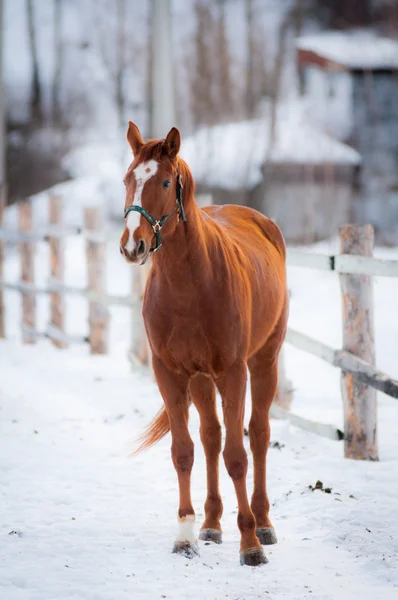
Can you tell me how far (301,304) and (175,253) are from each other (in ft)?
25.4

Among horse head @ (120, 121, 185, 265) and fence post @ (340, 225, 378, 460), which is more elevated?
horse head @ (120, 121, 185, 265)

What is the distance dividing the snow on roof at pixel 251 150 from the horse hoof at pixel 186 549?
15.6 meters

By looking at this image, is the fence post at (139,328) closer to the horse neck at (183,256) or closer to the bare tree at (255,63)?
the horse neck at (183,256)

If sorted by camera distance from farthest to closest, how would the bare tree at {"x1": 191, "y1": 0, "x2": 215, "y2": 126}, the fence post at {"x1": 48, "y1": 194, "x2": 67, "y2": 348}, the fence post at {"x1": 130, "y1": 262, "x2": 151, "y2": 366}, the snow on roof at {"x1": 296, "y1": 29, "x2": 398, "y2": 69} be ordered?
the bare tree at {"x1": 191, "y1": 0, "x2": 215, "y2": 126} → the snow on roof at {"x1": 296, "y1": 29, "x2": 398, "y2": 69} → the fence post at {"x1": 48, "y1": 194, "x2": 67, "y2": 348} → the fence post at {"x1": 130, "y1": 262, "x2": 151, "y2": 366}

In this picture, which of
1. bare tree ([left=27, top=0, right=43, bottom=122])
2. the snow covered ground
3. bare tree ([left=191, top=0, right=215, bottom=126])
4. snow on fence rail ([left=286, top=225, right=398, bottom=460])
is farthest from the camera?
bare tree ([left=27, top=0, right=43, bottom=122])

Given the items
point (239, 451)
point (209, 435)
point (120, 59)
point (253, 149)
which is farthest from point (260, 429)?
point (120, 59)

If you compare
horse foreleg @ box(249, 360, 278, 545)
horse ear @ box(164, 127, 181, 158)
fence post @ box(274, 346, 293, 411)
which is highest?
horse ear @ box(164, 127, 181, 158)

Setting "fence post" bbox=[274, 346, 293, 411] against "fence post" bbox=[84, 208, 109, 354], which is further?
"fence post" bbox=[84, 208, 109, 354]

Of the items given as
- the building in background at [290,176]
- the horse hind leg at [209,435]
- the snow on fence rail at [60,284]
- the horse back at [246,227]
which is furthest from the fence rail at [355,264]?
the building in background at [290,176]

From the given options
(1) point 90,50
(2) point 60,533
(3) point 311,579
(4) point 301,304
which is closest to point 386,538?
(3) point 311,579

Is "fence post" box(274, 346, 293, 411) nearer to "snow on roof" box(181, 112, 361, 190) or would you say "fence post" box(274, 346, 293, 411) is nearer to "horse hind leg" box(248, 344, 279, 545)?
"horse hind leg" box(248, 344, 279, 545)

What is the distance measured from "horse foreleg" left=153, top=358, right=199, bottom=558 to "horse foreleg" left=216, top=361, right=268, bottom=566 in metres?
0.20

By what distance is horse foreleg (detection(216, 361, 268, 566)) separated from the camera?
357cm

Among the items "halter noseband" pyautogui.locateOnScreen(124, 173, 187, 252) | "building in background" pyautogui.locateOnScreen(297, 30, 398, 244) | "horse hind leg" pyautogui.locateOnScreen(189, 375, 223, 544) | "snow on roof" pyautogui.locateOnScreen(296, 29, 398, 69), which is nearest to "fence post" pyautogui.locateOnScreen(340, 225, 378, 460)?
"horse hind leg" pyautogui.locateOnScreen(189, 375, 223, 544)
